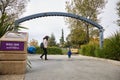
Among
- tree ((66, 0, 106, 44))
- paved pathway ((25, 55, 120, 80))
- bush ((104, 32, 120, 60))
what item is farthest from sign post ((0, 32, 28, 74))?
tree ((66, 0, 106, 44))

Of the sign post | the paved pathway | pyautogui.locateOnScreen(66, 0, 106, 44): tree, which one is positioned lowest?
the paved pathway

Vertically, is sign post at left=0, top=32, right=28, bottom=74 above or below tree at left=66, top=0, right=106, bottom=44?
below

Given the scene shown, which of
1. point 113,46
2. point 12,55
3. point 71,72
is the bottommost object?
point 71,72

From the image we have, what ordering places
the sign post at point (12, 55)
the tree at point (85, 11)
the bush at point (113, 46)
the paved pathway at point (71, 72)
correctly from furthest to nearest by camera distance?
the tree at point (85, 11)
the bush at point (113, 46)
the sign post at point (12, 55)
the paved pathway at point (71, 72)

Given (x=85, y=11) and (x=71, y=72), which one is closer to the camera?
(x=71, y=72)

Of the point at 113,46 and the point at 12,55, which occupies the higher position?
the point at 113,46

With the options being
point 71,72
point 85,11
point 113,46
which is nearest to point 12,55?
point 71,72

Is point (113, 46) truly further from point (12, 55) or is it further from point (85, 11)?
point (85, 11)

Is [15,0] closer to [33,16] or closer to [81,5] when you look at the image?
[81,5]

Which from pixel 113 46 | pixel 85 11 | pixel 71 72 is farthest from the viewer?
pixel 85 11

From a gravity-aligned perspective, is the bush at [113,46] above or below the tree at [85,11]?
below

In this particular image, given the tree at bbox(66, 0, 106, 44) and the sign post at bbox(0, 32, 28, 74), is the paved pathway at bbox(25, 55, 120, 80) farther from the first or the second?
the tree at bbox(66, 0, 106, 44)

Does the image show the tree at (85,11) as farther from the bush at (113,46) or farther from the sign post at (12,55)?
the sign post at (12,55)

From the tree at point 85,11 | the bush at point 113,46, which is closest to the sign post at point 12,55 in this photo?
the bush at point 113,46
